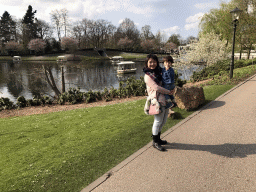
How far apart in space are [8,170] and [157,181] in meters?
2.98

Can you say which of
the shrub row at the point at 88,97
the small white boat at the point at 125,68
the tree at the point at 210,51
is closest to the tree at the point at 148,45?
the small white boat at the point at 125,68

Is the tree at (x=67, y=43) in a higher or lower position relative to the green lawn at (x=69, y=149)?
higher

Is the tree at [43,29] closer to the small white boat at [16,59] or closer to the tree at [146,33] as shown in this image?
the small white boat at [16,59]

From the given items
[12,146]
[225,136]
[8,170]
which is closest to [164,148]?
[225,136]

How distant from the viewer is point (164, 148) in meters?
4.00

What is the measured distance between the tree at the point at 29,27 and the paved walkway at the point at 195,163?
7728cm

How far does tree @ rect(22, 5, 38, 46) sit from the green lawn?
74129 mm

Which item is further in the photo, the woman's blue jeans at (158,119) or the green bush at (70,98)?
the green bush at (70,98)

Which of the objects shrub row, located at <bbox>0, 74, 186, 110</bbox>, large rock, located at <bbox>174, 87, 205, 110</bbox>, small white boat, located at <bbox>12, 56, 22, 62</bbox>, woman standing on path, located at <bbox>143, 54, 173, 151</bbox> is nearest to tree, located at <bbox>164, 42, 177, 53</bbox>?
small white boat, located at <bbox>12, 56, 22, 62</bbox>

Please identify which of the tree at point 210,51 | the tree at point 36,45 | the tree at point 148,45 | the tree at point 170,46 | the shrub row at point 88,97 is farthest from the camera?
the tree at point 148,45

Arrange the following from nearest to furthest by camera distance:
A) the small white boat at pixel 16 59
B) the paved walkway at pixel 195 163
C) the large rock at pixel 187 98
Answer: the paved walkway at pixel 195 163 < the large rock at pixel 187 98 < the small white boat at pixel 16 59

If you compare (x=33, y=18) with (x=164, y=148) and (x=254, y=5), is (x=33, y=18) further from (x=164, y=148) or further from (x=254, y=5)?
(x=164, y=148)

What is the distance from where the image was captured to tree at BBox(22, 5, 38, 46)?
67875 mm

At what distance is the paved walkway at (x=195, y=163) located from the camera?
2.92m
